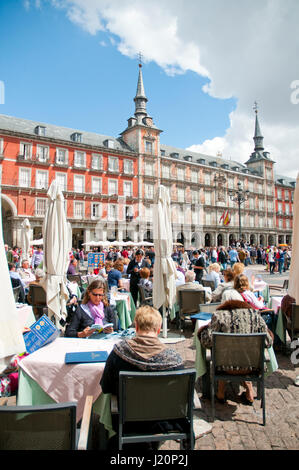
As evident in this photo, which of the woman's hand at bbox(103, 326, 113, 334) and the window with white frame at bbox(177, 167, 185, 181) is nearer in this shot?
the woman's hand at bbox(103, 326, 113, 334)

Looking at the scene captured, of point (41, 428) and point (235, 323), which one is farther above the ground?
point (235, 323)

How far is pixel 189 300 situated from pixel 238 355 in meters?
2.97

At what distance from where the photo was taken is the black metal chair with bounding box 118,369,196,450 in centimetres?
199

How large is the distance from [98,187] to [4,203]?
1022cm

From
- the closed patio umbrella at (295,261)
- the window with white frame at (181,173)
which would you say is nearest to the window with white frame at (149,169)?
the window with white frame at (181,173)

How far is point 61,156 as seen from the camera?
103 feet

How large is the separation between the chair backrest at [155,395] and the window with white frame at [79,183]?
31.6 metres

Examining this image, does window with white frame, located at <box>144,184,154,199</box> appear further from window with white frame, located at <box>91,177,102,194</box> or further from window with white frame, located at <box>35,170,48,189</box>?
window with white frame, located at <box>35,170,48,189</box>

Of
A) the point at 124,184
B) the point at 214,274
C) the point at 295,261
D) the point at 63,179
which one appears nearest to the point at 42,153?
the point at 63,179

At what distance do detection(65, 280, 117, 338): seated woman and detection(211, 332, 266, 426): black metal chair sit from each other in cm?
130

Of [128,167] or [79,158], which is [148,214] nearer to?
[128,167]

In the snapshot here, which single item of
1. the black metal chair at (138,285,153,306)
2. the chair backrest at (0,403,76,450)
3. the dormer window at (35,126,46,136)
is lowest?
the black metal chair at (138,285,153,306)

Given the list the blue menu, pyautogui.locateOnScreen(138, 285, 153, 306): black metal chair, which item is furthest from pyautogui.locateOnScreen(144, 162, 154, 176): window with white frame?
the blue menu
